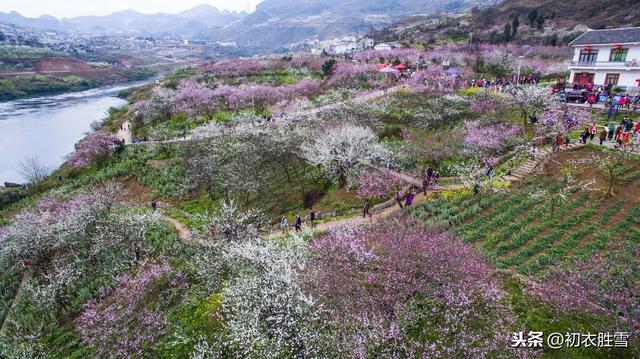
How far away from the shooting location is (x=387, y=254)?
59.6 ft

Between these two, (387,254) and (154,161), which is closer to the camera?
(387,254)

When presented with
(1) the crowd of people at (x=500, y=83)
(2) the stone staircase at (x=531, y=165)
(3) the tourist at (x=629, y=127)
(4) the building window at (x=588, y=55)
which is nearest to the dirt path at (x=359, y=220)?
(2) the stone staircase at (x=531, y=165)

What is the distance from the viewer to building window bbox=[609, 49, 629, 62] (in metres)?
45.3

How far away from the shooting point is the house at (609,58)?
44.5 meters

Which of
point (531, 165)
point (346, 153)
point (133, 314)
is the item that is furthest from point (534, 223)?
point (133, 314)

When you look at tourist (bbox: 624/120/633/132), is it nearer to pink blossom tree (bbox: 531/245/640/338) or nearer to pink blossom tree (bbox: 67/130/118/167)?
pink blossom tree (bbox: 531/245/640/338)

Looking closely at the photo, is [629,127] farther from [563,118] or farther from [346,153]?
[346,153]

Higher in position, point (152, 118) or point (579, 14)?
point (579, 14)

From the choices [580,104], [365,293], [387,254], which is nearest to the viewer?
[365,293]

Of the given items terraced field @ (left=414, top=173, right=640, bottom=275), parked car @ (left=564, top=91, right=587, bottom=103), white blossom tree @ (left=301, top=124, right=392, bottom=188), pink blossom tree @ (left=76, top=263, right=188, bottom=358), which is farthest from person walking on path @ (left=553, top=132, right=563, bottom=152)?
pink blossom tree @ (left=76, top=263, right=188, bottom=358)

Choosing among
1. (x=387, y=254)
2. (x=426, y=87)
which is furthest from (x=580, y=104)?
(x=387, y=254)

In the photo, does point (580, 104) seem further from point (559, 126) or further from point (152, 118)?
point (152, 118)

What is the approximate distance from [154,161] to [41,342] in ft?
99.3

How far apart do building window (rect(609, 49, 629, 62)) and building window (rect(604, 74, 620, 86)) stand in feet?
6.11
